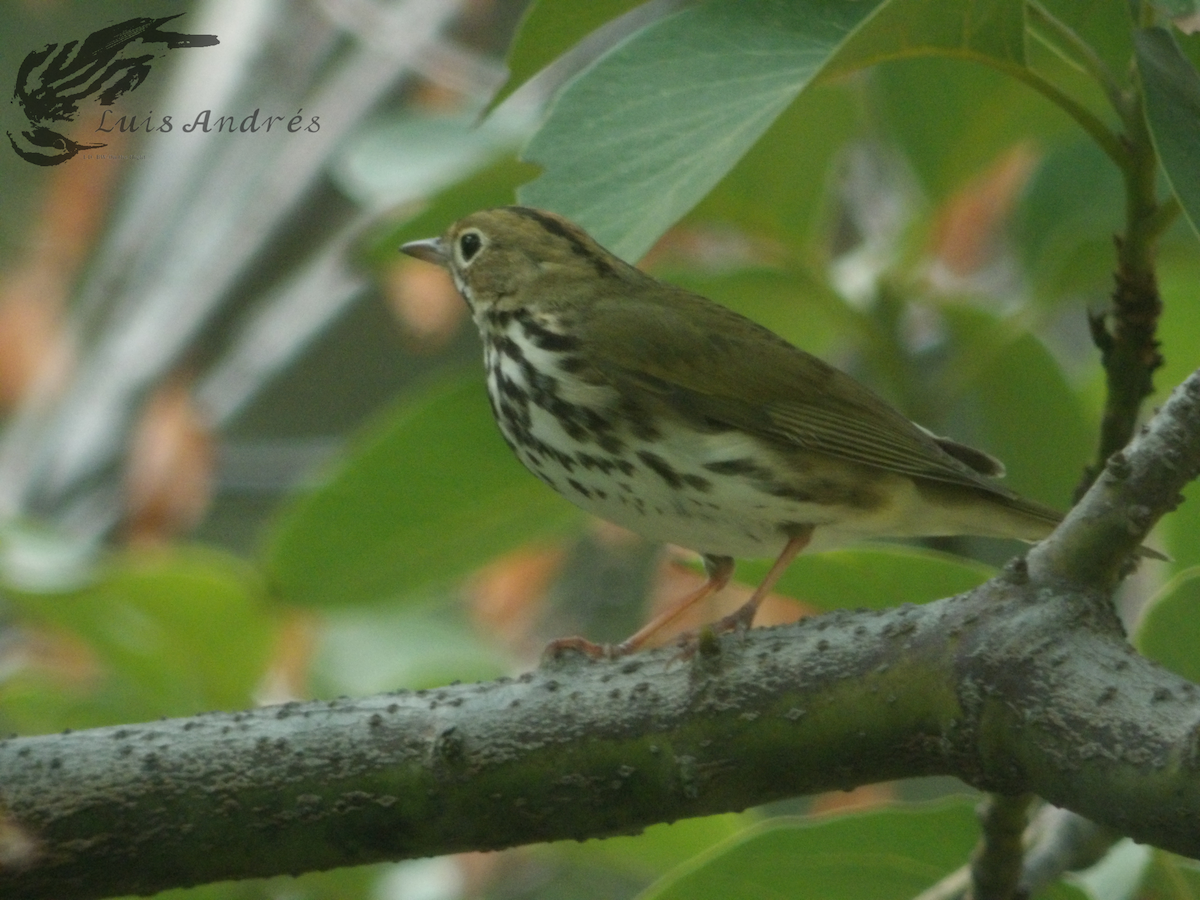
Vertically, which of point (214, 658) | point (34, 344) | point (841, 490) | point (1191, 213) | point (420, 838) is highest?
point (34, 344)

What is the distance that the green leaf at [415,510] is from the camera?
2633mm

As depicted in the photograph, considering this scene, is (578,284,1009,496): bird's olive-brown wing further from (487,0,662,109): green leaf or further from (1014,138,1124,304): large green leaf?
(487,0,662,109): green leaf

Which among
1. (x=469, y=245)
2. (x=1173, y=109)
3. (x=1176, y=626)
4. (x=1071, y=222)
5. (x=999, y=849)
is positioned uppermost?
(x=469, y=245)

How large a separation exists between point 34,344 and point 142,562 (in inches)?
101

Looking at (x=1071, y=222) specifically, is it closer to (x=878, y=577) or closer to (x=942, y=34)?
(x=878, y=577)

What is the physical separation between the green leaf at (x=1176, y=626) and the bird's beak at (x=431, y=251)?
1404mm

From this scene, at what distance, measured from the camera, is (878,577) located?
6.81 feet

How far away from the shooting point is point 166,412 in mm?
4207

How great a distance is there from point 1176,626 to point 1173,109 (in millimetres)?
647

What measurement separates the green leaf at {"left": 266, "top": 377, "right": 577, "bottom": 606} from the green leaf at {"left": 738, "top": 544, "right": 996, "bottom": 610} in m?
0.63

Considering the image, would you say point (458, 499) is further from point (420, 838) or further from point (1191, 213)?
point (1191, 213)

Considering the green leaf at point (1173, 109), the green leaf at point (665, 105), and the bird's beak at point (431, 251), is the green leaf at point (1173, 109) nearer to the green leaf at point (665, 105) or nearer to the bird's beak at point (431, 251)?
the green leaf at point (665, 105)

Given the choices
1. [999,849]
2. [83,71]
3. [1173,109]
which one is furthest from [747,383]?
[83,71]

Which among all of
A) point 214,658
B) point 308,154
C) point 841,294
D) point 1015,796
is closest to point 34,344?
point 308,154
